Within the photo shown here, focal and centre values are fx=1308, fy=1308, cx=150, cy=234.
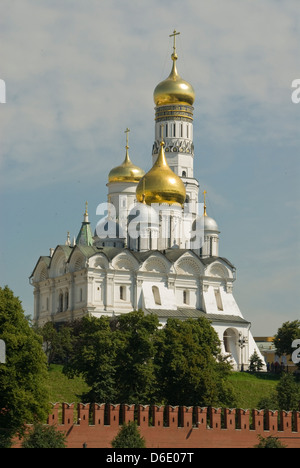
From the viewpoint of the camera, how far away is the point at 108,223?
228 feet

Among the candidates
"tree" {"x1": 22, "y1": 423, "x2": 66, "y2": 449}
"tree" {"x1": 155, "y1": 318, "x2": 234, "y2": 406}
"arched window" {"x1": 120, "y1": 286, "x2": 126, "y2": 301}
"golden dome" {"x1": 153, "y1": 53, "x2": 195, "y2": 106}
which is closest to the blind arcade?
"tree" {"x1": 22, "y1": 423, "x2": 66, "y2": 449}

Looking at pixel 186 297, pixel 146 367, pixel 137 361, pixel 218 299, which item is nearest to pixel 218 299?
pixel 218 299

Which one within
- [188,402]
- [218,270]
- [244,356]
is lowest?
[188,402]

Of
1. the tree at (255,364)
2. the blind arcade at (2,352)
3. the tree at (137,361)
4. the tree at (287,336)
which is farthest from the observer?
the tree at (255,364)

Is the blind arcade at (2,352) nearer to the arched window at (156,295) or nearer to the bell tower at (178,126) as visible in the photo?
the arched window at (156,295)

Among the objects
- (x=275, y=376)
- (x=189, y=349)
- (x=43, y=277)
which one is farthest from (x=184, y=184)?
(x=189, y=349)

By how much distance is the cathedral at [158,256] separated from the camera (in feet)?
206

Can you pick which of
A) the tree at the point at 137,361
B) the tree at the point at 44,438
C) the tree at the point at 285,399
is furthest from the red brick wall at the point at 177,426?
the tree at the point at 285,399

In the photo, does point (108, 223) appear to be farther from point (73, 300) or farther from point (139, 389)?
point (139, 389)

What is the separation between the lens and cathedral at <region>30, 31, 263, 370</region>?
62.8 m

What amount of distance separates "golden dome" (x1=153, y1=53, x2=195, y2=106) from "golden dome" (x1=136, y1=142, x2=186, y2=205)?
456 centimetres

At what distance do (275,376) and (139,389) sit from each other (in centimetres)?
1854

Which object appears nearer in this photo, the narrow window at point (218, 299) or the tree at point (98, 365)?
the tree at point (98, 365)

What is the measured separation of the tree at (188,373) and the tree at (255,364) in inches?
630
